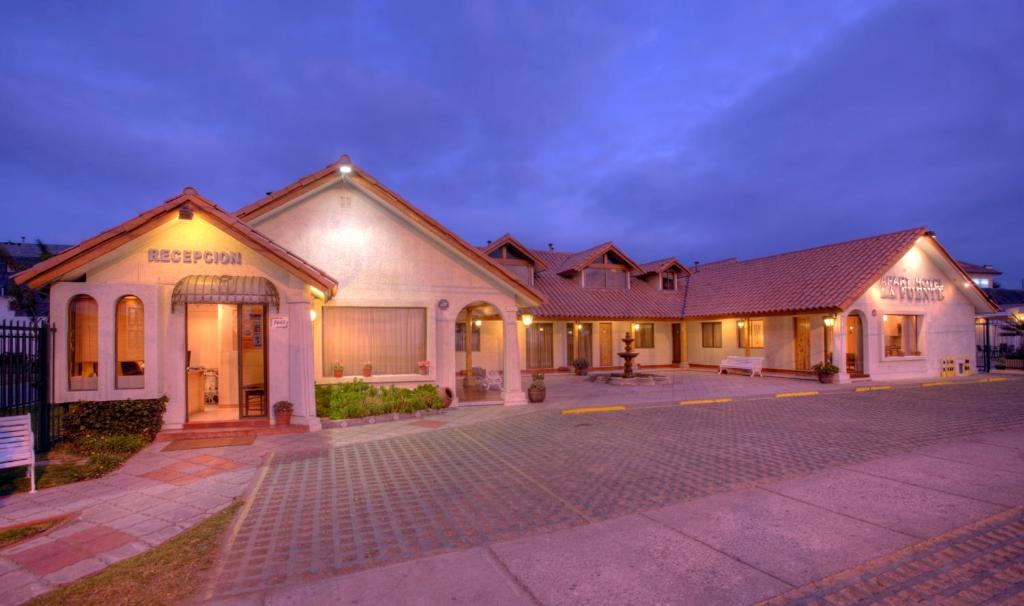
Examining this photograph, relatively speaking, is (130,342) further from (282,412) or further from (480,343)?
(480,343)

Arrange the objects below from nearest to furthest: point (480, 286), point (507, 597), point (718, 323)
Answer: point (507, 597), point (480, 286), point (718, 323)

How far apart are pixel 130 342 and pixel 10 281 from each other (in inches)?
558

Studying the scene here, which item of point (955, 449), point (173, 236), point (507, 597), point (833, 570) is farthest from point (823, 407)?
point (173, 236)

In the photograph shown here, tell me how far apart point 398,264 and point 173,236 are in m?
5.36

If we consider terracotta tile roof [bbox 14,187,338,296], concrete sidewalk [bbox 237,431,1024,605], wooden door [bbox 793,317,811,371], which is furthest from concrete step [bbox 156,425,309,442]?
wooden door [bbox 793,317,811,371]

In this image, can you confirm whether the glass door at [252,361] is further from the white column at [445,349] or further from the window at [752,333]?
the window at [752,333]

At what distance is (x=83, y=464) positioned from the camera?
28.2 feet

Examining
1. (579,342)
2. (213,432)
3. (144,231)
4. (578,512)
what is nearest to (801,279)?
(579,342)

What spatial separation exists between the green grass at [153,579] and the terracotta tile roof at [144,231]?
6.89 meters

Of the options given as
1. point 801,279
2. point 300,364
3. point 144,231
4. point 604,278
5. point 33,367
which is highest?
point 604,278

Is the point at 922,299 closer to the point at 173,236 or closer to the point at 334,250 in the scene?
the point at 334,250

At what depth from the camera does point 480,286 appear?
609 inches

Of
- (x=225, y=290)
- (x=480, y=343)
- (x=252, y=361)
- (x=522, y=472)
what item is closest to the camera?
(x=522, y=472)

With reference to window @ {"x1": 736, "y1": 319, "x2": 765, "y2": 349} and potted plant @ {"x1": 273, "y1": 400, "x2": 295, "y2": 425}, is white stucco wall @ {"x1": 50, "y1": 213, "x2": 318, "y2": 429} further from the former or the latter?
window @ {"x1": 736, "y1": 319, "x2": 765, "y2": 349}
